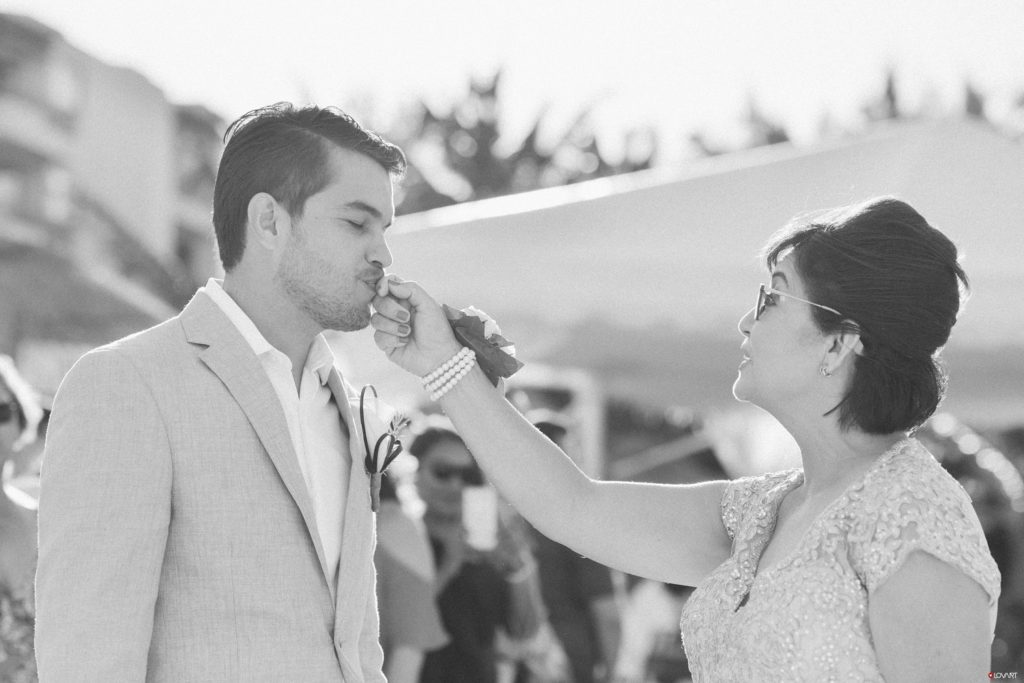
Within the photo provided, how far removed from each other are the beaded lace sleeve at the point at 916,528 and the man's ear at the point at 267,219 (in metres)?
1.34

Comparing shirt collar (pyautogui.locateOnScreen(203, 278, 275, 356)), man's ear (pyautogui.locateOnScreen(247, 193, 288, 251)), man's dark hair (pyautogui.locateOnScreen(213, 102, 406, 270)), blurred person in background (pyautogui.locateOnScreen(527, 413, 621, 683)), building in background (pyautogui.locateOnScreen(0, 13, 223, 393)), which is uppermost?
man's dark hair (pyautogui.locateOnScreen(213, 102, 406, 270))

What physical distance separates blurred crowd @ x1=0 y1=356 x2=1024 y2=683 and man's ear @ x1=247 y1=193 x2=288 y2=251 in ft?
5.41

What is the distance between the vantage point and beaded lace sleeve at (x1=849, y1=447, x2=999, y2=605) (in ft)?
7.50

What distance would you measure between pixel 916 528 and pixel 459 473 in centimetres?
268

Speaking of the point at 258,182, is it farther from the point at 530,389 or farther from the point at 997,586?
the point at 530,389

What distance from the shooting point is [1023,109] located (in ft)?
60.3

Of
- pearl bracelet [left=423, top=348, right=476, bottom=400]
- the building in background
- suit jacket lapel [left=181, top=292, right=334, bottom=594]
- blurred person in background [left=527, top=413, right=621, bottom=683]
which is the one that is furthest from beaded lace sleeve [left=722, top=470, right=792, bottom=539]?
the building in background

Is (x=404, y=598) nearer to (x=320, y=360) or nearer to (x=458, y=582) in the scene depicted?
(x=458, y=582)

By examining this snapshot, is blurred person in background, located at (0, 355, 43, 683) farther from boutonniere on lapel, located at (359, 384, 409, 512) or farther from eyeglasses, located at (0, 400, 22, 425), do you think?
boutonniere on lapel, located at (359, 384, 409, 512)

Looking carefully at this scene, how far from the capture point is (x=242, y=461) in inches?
95.5

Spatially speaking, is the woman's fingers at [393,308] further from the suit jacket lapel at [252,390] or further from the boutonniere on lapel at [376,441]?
the suit jacket lapel at [252,390]

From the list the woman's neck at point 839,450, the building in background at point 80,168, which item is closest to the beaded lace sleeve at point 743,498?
the woman's neck at point 839,450

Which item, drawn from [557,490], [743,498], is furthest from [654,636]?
[557,490]

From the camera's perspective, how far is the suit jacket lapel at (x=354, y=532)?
2.50m
